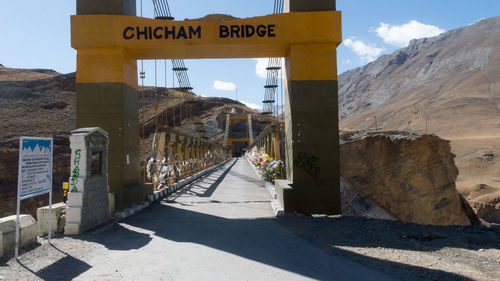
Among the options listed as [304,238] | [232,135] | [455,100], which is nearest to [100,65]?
[304,238]

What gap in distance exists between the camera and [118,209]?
873 centimetres

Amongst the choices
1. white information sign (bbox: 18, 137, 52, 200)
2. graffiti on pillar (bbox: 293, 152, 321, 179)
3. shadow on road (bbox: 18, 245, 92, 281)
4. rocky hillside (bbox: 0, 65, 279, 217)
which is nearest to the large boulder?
rocky hillside (bbox: 0, 65, 279, 217)

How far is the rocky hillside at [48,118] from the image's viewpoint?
37.6 metres

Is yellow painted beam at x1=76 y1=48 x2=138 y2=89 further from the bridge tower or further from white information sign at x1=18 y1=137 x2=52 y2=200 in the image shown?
the bridge tower

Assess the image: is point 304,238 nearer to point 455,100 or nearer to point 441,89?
point 455,100

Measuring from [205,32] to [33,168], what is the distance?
18.0ft

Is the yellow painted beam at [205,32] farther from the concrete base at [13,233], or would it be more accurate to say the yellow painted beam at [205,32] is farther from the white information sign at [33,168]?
the concrete base at [13,233]

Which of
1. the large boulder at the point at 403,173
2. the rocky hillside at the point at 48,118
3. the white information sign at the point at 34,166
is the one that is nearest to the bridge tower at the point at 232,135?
the rocky hillside at the point at 48,118

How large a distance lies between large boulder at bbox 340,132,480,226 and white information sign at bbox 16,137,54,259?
99.6ft

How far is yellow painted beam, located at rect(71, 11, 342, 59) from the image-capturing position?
930cm

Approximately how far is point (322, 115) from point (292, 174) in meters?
1.73

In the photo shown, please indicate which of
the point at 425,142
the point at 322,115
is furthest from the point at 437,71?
the point at 322,115

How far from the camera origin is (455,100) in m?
99.2

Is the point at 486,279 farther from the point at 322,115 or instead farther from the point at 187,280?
the point at 322,115
